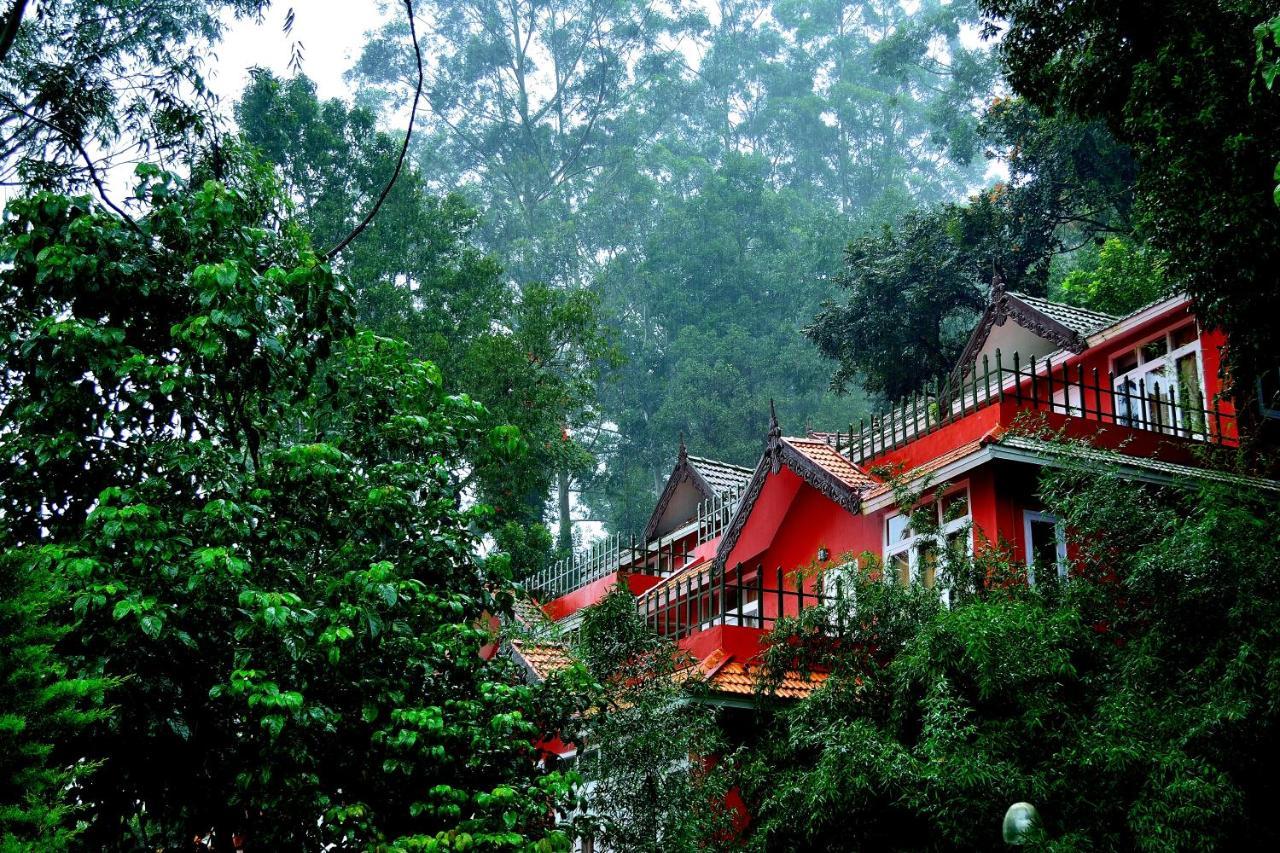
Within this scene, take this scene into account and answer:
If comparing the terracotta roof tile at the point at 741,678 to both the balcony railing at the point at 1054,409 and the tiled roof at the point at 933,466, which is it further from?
the balcony railing at the point at 1054,409

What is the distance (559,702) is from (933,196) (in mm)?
58617

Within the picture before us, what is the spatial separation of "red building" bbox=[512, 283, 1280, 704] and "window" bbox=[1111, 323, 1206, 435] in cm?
3

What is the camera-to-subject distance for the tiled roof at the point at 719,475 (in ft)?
86.2

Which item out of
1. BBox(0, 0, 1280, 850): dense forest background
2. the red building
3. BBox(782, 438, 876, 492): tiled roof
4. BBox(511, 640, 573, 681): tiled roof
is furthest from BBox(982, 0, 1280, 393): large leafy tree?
BBox(511, 640, 573, 681): tiled roof

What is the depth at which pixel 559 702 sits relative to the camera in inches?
486

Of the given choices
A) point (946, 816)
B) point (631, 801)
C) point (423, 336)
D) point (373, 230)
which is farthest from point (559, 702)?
point (373, 230)

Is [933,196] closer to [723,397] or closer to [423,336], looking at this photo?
[723,397]

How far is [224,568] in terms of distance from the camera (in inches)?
406

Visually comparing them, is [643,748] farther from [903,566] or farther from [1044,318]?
[1044,318]

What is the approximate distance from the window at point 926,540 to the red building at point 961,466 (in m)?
0.03

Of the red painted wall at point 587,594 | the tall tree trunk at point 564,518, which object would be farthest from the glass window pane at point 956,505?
the tall tree trunk at point 564,518

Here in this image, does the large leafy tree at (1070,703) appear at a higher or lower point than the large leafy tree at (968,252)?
lower

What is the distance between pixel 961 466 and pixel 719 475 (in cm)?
1132

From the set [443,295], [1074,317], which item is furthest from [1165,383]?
[443,295]
